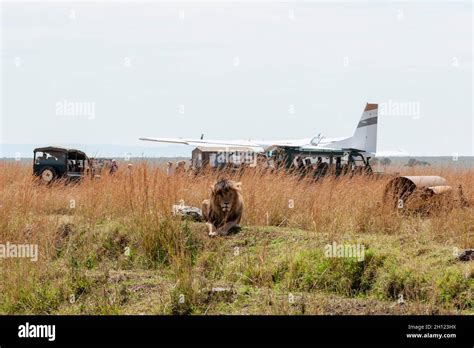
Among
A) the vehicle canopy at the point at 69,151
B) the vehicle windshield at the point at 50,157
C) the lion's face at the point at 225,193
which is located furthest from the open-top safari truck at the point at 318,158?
the lion's face at the point at 225,193

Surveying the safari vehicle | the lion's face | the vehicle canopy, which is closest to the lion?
the lion's face

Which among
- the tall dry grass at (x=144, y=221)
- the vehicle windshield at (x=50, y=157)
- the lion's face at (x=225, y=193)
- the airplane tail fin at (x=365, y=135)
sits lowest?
the tall dry grass at (x=144, y=221)

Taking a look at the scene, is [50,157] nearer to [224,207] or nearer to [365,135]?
[224,207]

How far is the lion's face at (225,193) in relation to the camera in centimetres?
1447

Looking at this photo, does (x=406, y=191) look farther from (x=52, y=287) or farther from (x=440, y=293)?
(x=52, y=287)

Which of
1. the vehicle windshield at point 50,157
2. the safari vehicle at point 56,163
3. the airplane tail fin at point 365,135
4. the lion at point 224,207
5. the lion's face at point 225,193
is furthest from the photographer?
the airplane tail fin at point 365,135

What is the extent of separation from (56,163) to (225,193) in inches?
553

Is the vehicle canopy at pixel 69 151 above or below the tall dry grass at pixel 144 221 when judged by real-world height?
above

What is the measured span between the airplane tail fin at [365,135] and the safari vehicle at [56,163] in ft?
61.8

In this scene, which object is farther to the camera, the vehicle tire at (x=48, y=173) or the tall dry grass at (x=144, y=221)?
the vehicle tire at (x=48, y=173)

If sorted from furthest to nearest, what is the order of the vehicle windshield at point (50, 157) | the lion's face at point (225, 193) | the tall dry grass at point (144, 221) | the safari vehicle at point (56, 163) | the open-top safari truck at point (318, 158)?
the open-top safari truck at point (318, 158)
the vehicle windshield at point (50, 157)
the safari vehicle at point (56, 163)
the lion's face at point (225, 193)
the tall dry grass at point (144, 221)

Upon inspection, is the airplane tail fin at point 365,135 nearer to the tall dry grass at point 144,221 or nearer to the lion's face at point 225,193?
the tall dry grass at point 144,221
